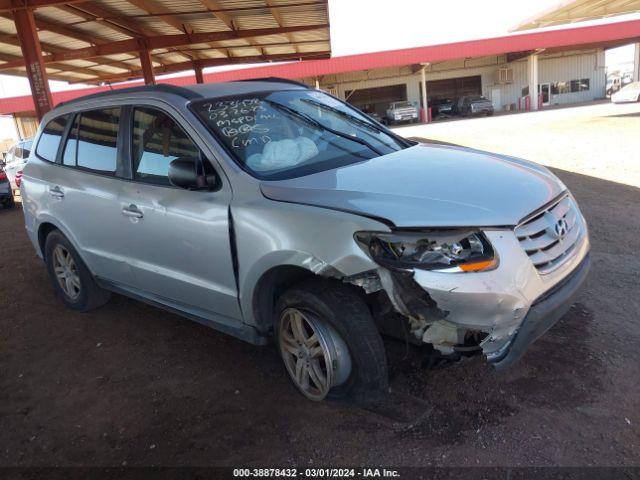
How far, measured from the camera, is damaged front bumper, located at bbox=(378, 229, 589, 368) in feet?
7.57

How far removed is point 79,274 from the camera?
177 inches

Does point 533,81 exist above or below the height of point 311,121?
above

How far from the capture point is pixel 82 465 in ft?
8.87

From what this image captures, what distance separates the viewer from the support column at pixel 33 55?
9.05m

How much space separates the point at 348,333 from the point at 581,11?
21.4 metres

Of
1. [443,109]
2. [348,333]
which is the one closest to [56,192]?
[348,333]

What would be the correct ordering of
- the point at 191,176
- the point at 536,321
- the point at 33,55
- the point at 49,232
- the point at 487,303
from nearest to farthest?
the point at 487,303 < the point at 536,321 < the point at 191,176 < the point at 49,232 < the point at 33,55

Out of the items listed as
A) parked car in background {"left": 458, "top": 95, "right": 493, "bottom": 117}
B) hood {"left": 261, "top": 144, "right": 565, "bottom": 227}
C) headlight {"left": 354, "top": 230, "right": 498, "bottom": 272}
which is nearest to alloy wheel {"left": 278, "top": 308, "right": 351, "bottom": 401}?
headlight {"left": 354, "top": 230, "right": 498, "bottom": 272}

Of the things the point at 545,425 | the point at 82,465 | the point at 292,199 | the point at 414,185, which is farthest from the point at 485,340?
the point at 82,465

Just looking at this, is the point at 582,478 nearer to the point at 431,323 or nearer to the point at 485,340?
the point at 485,340

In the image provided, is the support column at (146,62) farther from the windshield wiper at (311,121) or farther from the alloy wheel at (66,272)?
the windshield wiper at (311,121)

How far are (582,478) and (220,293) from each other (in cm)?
213

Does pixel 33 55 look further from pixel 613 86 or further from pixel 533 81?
pixel 613 86

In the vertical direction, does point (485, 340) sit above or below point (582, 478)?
above
